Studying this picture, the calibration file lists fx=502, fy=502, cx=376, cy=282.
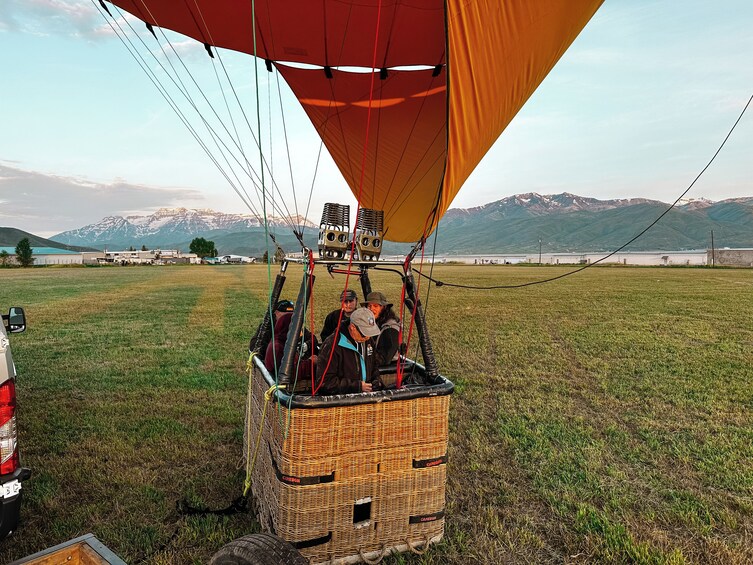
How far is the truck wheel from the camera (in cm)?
234

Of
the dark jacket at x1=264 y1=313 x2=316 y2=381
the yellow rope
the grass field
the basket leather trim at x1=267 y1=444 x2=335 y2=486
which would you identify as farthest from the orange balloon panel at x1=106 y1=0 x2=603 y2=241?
the grass field

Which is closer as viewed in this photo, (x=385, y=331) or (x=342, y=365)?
(x=342, y=365)

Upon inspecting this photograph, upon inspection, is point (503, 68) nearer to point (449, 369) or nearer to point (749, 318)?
point (449, 369)

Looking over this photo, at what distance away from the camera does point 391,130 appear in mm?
5527

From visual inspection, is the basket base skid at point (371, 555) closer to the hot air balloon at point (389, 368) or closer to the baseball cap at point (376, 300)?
the hot air balloon at point (389, 368)

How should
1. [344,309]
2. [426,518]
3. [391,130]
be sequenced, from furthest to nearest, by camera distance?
1. [391,130]
2. [344,309]
3. [426,518]

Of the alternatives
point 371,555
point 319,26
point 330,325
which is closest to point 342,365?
point 330,325

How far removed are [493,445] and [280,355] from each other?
2594 millimetres

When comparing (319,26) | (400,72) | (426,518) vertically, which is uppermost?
(319,26)

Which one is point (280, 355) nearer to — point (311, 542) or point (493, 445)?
point (311, 542)

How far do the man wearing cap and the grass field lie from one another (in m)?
1.14

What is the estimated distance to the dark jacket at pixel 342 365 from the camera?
3.28 metres

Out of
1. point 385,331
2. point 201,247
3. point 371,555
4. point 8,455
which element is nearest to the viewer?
point 8,455

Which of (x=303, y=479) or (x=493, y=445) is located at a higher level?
(x=303, y=479)
